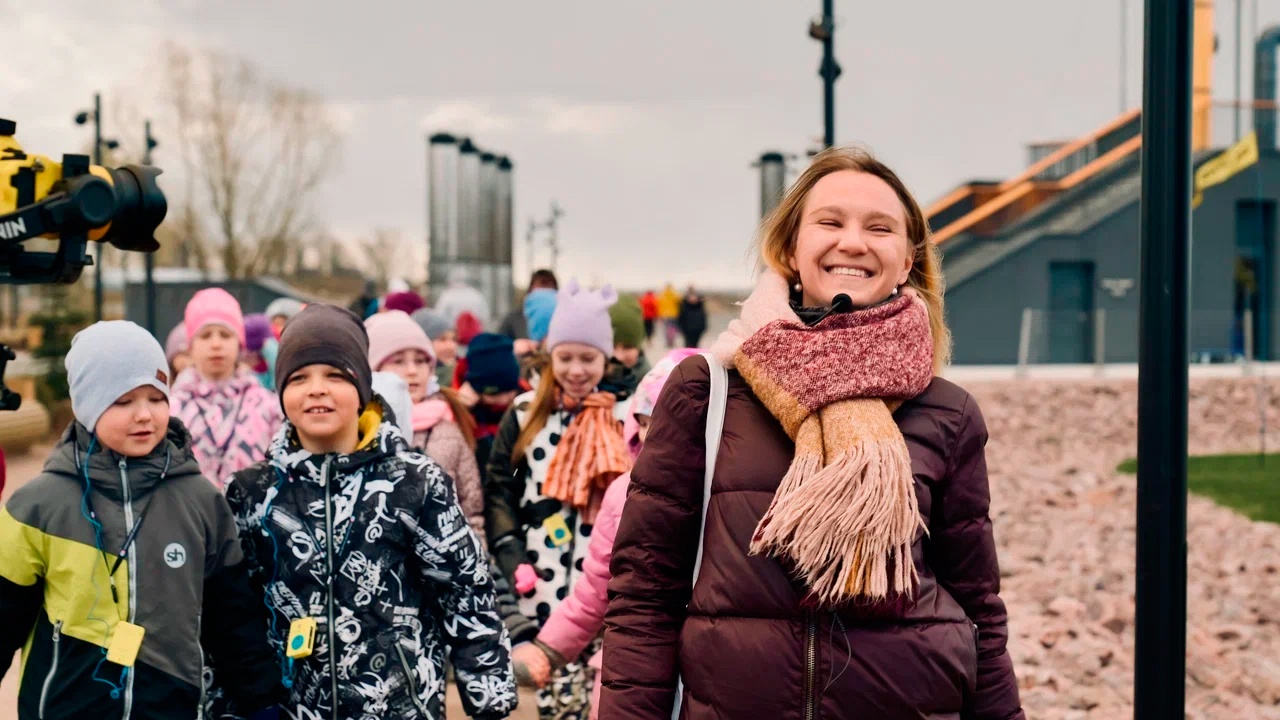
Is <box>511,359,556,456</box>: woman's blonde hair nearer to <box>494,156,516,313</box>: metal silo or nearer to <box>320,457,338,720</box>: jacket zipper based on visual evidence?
<box>320,457,338,720</box>: jacket zipper

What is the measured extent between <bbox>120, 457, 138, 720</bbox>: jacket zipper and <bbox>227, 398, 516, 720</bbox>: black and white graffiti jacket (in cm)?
30

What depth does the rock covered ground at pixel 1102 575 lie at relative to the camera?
805 cm

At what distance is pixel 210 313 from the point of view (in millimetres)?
7617

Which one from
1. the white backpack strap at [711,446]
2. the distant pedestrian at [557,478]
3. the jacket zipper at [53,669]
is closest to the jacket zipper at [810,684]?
the white backpack strap at [711,446]

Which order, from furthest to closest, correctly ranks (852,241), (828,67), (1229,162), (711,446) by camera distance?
(1229,162)
(828,67)
(852,241)
(711,446)

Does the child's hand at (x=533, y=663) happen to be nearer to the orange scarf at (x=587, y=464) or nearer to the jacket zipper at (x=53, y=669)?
the orange scarf at (x=587, y=464)

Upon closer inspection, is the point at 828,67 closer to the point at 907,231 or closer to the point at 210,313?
the point at 210,313

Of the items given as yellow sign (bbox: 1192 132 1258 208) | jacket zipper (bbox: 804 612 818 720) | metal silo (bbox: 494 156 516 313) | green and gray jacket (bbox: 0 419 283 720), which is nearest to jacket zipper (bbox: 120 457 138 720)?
green and gray jacket (bbox: 0 419 283 720)

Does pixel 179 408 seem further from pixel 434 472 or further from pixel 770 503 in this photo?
pixel 770 503

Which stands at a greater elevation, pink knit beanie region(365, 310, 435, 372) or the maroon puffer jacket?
pink knit beanie region(365, 310, 435, 372)

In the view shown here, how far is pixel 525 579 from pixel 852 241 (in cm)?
287

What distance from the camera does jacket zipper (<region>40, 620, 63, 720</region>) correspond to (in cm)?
382

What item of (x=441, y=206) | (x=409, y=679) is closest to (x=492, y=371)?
(x=409, y=679)

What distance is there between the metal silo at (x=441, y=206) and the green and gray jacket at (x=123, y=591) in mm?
24105
